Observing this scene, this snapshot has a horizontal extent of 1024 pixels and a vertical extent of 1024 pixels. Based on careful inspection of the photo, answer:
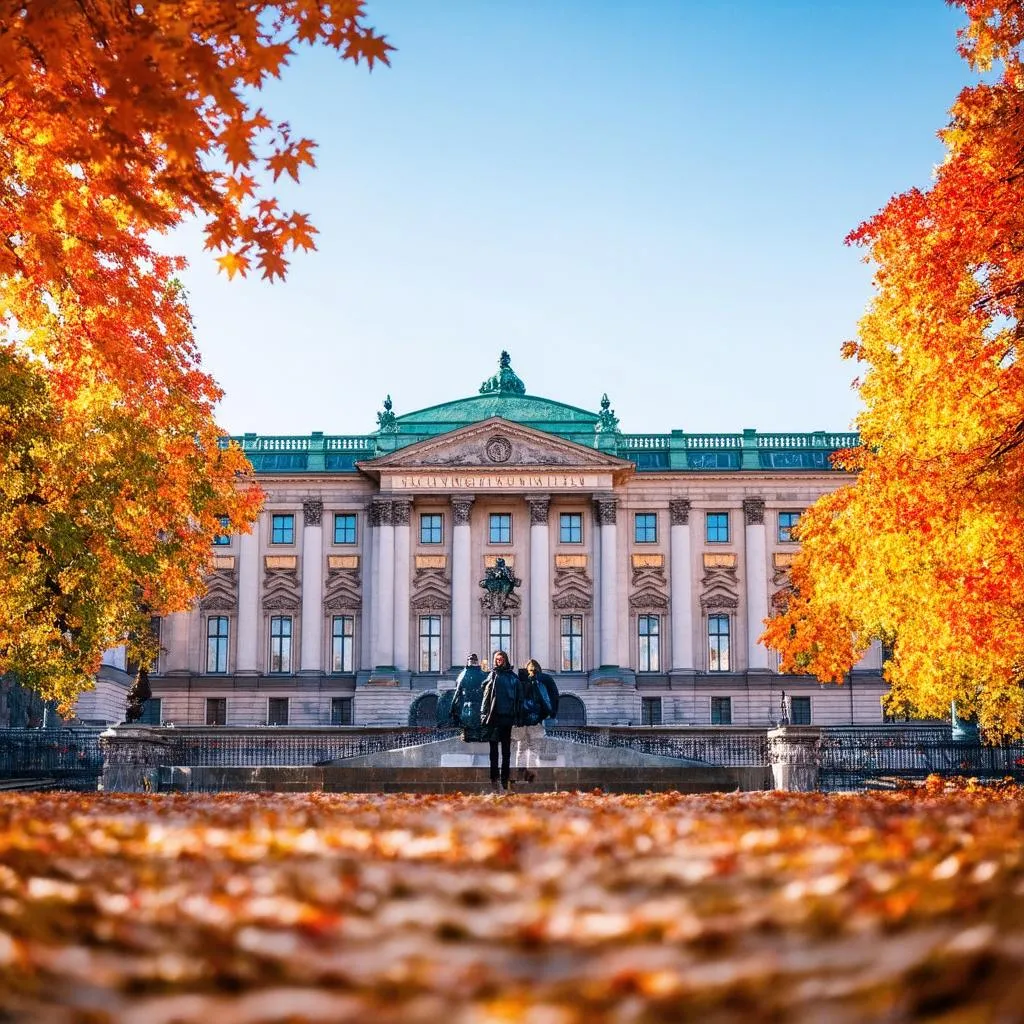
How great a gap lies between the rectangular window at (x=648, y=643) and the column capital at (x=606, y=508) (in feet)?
16.3

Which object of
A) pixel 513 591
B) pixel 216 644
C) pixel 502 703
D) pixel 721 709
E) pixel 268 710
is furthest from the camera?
pixel 216 644

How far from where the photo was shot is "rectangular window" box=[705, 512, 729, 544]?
→ 67750 millimetres

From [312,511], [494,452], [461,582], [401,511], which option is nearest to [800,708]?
[461,582]

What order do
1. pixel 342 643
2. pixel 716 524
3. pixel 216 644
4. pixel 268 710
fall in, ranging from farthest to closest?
pixel 716 524 → pixel 216 644 → pixel 342 643 → pixel 268 710

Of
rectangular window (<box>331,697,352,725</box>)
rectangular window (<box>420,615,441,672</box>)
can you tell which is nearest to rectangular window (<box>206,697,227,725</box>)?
rectangular window (<box>331,697,352,725</box>)

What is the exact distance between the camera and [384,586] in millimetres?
66062

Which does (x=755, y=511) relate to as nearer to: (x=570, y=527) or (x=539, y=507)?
(x=570, y=527)

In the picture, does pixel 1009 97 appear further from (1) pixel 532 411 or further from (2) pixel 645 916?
(1) pixel 532 411

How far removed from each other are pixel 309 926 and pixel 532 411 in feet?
231

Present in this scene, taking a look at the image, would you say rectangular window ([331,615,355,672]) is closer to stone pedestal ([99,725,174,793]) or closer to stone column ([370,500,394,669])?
stone column ([370,500,394,669])

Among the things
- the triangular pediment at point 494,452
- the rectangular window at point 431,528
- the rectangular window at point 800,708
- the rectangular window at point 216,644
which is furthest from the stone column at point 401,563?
the rectangular window at point 800,708

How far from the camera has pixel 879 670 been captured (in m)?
65.8

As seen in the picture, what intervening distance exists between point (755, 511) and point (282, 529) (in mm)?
24029

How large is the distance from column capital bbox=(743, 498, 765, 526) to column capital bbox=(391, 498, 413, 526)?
16970 millimetres
